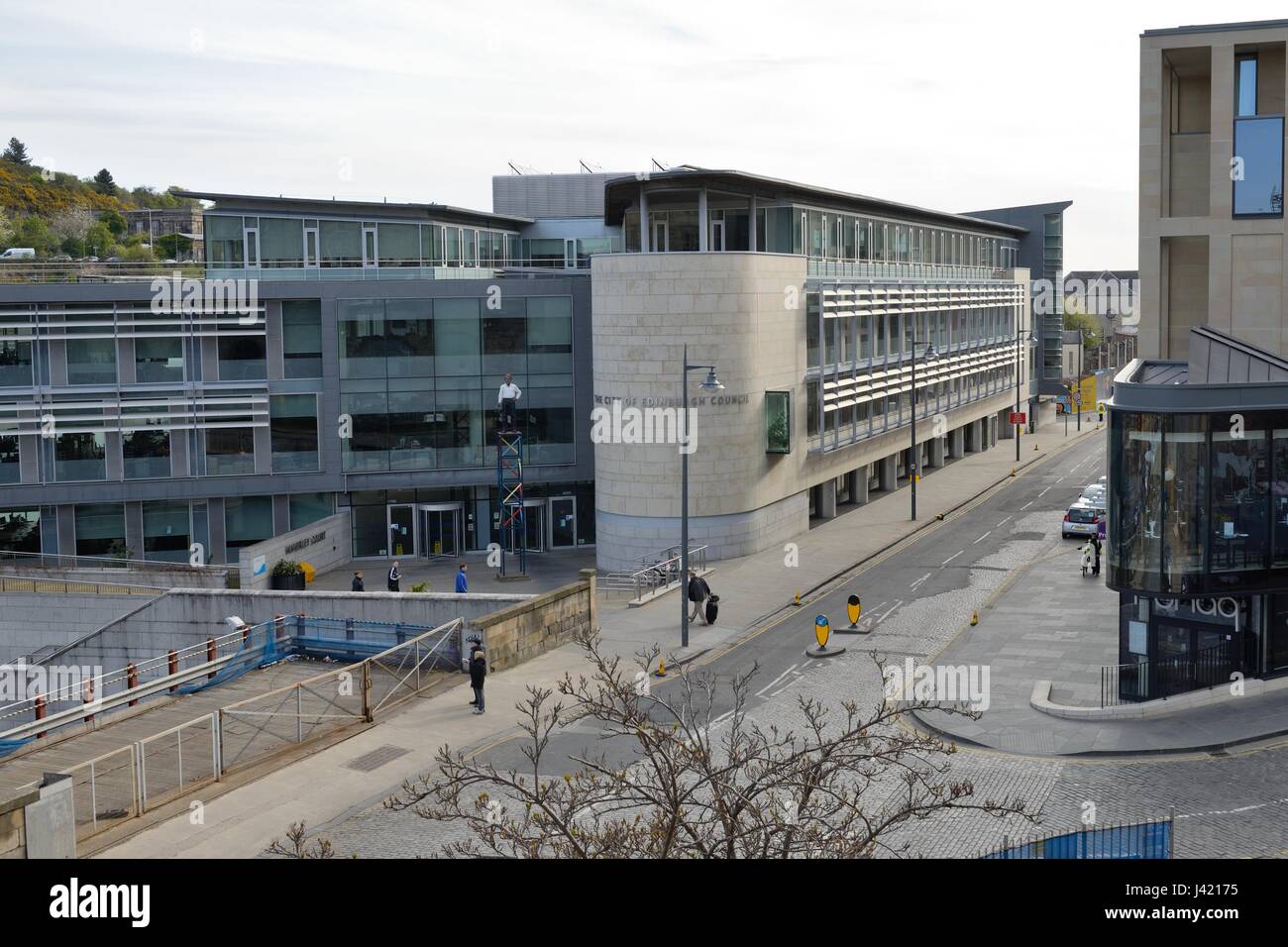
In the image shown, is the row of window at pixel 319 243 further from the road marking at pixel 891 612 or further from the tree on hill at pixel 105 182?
the tree on hill at pixel 105 182

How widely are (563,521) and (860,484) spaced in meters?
14.7

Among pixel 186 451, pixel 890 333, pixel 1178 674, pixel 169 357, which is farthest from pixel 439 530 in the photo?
pixel 1178 674

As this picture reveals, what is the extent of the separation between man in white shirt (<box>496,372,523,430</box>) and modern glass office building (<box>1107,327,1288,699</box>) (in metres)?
24.8

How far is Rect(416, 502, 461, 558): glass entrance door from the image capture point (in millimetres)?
48500

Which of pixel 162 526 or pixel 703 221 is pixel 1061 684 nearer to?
pixel 703 221

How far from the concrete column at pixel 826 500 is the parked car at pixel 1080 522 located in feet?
30.8

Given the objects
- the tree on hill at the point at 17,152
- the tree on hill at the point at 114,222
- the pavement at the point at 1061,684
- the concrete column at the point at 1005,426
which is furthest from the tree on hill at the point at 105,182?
the pavement at the point at 1061,684

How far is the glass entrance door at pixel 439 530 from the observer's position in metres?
48.5

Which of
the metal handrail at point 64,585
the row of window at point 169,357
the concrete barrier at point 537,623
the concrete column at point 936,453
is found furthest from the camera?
the concrete column at point 936,453


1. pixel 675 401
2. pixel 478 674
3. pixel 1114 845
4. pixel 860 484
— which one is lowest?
pixel 478 674

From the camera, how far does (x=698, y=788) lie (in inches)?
588

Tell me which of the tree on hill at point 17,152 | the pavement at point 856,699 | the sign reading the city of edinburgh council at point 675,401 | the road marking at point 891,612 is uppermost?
the tree on hill at point 17,152

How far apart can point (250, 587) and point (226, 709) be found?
17.6 m
